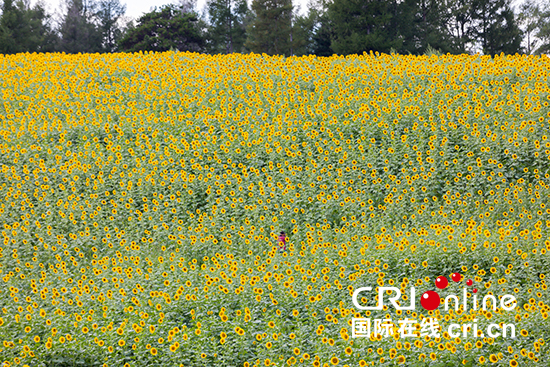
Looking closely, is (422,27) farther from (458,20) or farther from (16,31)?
(16,31)

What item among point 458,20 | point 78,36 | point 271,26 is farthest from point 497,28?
point 78,36

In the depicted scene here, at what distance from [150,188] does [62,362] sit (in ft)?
12.7

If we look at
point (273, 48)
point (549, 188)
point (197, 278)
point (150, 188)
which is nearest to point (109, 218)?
point (150, 188)

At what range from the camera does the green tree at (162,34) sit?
32.9m

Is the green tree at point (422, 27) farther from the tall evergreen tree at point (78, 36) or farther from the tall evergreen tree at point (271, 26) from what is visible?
the tall evergreen tree at point (78, 36)

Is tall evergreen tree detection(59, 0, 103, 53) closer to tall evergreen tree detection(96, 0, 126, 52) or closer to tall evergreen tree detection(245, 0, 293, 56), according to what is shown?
tall evergreen tree detection(96, 0, 126, 52)

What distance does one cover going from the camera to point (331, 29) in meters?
29.2

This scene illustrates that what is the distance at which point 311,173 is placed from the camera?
309 inches

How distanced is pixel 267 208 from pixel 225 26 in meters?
33.5

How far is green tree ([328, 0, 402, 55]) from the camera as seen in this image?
1025 inches

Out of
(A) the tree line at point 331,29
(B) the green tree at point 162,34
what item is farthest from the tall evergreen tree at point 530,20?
(B) the green tree at point 162,34

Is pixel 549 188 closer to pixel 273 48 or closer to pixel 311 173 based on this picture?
pixel 311 173

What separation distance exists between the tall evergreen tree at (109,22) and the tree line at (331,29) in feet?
10.4

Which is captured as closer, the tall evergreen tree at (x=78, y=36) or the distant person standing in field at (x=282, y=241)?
the distant person standing in field at (x=282, y=241)
